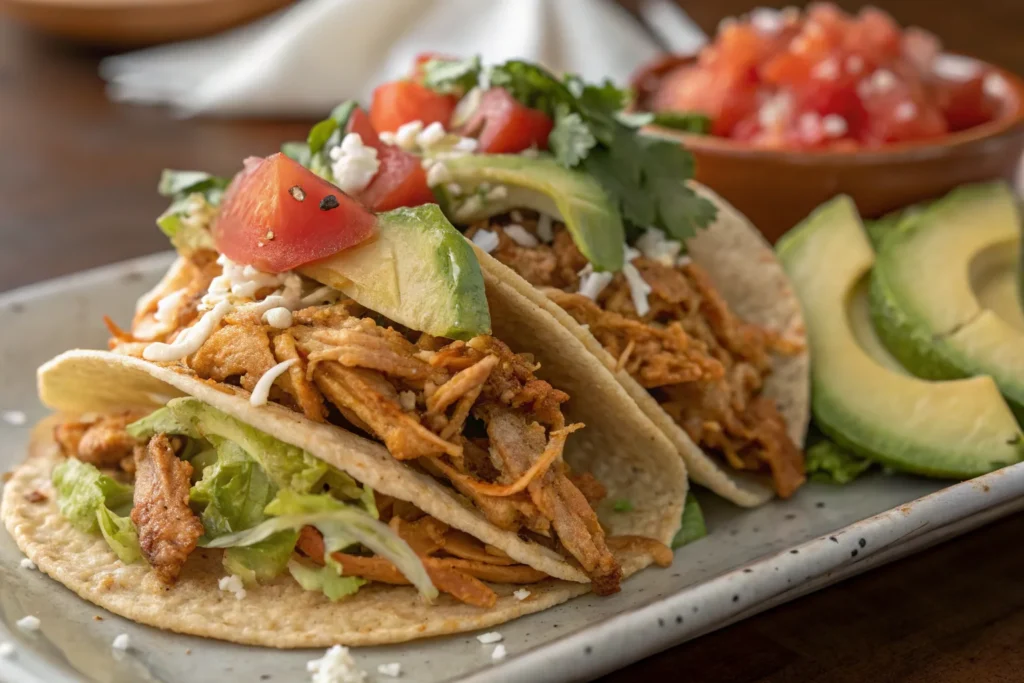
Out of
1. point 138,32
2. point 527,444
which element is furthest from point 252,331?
point 138,32

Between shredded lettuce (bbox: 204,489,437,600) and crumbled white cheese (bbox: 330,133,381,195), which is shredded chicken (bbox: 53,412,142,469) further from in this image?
crumbled white cheese (bbox: 330,133,381,195)

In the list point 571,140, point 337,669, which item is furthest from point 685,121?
point 337,669

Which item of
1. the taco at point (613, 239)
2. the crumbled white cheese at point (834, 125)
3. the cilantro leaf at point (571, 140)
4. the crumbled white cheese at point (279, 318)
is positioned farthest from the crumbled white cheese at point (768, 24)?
the crumbled white cheese at point (279, 318)

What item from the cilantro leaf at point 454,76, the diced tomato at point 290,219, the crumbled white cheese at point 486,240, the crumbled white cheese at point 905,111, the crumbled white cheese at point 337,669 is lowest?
the crumbled white cheese at point 337,669

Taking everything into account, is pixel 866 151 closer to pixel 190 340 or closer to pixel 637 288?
pixel 637 288

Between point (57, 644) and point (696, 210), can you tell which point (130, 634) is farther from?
point (696, 210)

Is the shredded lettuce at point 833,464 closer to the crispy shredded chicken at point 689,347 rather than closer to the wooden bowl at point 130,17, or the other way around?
the crispy shredded chicken at point 689,347

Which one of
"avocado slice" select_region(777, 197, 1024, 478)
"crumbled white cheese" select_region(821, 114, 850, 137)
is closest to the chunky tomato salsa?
"crumbled white cheese" select_region(821, 114, 850, 137)
